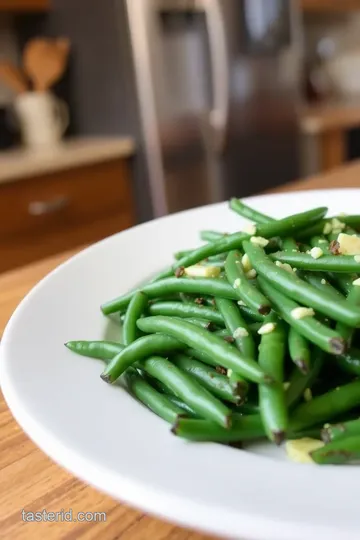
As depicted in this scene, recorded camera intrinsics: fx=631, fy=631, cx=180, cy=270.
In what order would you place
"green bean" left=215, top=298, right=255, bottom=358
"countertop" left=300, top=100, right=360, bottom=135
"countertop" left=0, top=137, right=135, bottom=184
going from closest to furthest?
"green bean" left=215, top=298, right=255, bottom=358 < "countertop" left=0, top=137, right=135, bottom=184 < "countertop" left=300, top=100, right=360, bottom=135

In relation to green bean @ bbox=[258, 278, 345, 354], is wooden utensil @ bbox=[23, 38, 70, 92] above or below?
above

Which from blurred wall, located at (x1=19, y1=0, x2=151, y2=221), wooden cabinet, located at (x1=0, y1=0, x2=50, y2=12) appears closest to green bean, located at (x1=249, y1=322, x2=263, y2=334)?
blurred wall, located at (x1=19, y1=0, x2=151, y2=221)

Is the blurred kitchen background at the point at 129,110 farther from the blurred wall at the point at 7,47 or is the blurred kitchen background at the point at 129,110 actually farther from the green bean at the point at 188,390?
the green bean at the point at 188,390

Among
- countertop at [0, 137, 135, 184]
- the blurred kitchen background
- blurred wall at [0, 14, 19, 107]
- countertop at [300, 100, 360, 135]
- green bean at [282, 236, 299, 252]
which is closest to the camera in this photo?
green bean at [282, 236, 299, 252]

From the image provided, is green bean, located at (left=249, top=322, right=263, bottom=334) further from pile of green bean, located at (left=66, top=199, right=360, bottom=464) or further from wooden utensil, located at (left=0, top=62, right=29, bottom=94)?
wooden utensil, located at (left=0, top=62, right=29, bottom=94)

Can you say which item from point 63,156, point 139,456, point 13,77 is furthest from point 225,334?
point 13,77

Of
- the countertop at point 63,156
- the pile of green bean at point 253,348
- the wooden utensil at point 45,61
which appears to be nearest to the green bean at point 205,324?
the pile of green bean at point 253,348
